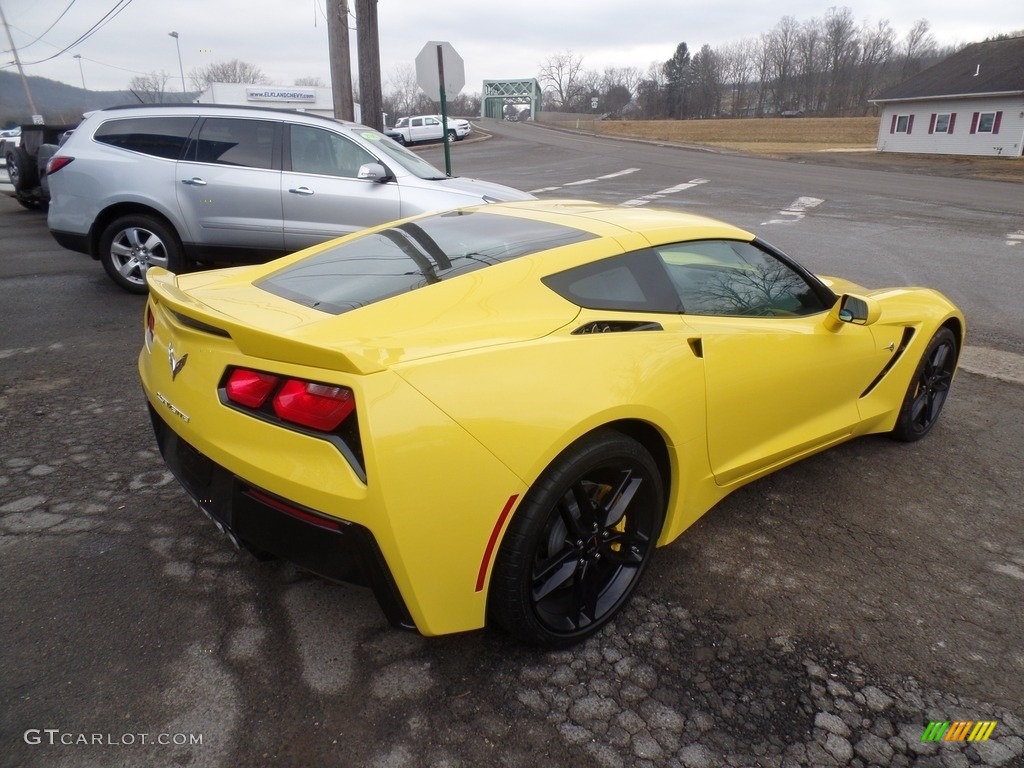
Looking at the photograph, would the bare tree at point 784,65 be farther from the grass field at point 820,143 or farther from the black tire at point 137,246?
the black tire at point 137,246

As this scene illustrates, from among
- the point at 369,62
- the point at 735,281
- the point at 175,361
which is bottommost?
the point at 175,361

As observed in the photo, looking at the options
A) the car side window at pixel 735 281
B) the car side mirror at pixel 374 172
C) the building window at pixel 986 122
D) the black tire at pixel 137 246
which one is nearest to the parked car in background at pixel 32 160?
the black tire at pixel 137 246

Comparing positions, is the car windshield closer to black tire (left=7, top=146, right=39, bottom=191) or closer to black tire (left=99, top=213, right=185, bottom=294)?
black tire (left=99, top=213, right=185, bottom=294)

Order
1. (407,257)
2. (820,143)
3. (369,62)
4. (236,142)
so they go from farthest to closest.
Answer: (820,143)
(369,62)
(236,142)
(407,257)

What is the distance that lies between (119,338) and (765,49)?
101806mm

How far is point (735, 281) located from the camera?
3.16 m

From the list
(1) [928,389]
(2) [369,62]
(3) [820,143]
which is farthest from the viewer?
(3) [820,143]

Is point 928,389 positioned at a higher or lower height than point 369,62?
lower

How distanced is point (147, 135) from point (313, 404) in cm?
626

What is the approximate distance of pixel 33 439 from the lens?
12.9ft

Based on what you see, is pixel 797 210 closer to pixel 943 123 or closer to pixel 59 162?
pixel 59 162

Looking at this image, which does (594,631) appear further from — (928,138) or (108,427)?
(928,138)

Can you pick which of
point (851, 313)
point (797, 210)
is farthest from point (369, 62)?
point (851, 313)

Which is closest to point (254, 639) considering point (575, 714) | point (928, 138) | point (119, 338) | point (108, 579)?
point (108, 579)
